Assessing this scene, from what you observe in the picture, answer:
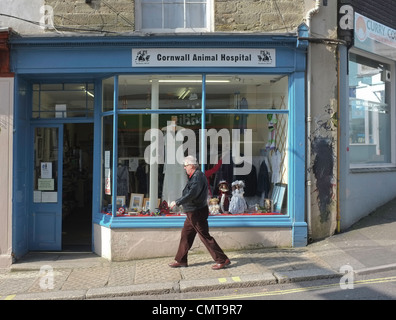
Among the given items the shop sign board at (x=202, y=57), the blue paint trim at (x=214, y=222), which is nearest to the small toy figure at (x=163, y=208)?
the blue paint trim at (x=214, y=222)

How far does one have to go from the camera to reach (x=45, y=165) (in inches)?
340

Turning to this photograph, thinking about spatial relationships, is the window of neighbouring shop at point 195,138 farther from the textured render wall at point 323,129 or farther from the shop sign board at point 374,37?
the shop sign board at point 374,37

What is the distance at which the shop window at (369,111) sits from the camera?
9.55 metres

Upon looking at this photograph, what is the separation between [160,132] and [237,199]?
2039mm

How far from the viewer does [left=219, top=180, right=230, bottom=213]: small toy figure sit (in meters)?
8.38

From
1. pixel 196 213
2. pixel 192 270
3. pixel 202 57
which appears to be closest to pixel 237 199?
pixel 196 213

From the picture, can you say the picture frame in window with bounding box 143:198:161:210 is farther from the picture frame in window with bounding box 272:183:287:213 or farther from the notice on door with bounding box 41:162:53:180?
the picture frame in window with bounding box 272:183:287:213

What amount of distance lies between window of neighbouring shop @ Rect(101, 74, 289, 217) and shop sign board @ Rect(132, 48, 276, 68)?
33 cm

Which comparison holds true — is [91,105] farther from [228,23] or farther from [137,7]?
[228,23]

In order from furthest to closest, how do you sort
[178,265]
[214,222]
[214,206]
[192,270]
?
1. [214,206]
2. [214,222]
3. [178,265]
4. [192,270]

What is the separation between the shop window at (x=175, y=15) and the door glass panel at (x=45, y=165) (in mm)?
2959

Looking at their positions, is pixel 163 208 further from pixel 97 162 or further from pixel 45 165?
pixel 45 165

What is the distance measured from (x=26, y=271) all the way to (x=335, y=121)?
21.2ft

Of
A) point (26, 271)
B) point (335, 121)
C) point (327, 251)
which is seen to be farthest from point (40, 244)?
point (335, 121)
